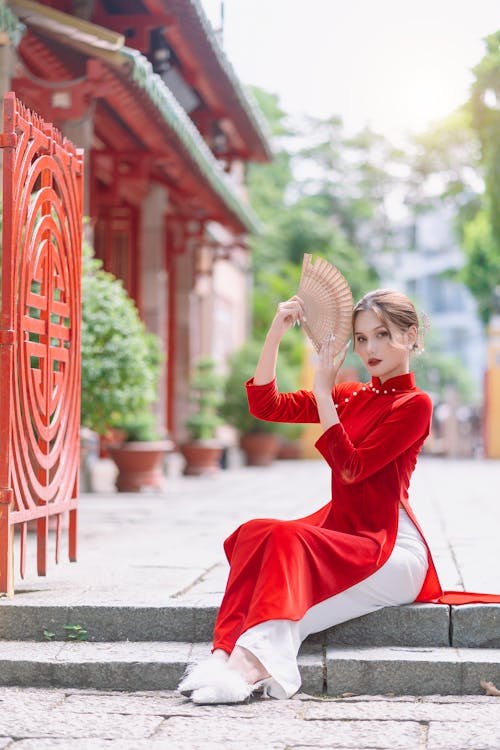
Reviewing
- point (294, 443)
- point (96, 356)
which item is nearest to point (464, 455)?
point (294, 443)

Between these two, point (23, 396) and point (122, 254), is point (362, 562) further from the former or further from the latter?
point (122, 254)

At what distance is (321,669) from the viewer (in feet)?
15.0

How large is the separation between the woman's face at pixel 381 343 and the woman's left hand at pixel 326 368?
0.10 m

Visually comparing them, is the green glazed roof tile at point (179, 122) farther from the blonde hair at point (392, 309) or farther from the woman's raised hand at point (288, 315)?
the blonde hair at point (392, 309)

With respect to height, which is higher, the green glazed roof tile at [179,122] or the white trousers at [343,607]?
the green glazed roof tile at [179,122]

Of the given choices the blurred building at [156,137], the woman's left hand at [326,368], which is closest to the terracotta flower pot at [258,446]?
the blurred building at [156,137]

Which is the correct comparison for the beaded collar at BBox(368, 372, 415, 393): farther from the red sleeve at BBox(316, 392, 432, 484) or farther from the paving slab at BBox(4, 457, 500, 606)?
the paving slab at BBox(4, 457, 500, 606)

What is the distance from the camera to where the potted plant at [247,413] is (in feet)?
60.1

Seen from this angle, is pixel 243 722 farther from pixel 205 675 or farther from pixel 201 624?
pixel 201 624

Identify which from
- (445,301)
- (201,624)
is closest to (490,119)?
(201,624)

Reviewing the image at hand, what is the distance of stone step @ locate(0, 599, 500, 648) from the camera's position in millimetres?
4812

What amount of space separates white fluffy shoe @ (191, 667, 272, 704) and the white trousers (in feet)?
0.33

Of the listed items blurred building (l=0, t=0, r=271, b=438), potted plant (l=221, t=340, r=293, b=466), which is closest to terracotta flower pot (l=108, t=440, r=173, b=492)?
blurred building (l=0, t=0, r=271, b=438)

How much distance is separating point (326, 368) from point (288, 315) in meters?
0.26
